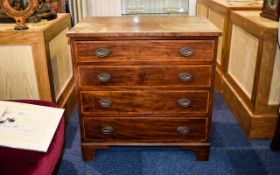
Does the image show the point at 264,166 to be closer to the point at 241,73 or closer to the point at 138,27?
the point at 241,73

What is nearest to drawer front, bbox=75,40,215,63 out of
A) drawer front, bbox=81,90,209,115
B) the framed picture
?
drawer front, bbox=81,90,209,115

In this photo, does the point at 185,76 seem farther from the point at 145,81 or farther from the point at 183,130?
the point at 183,130

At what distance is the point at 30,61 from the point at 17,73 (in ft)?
0.41

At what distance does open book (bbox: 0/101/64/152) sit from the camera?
1.10 m

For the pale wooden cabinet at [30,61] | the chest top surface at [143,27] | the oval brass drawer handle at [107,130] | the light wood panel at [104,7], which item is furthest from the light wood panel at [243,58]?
the light wood panel at [104,7]

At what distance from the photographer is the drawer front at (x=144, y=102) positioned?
1.79 metres

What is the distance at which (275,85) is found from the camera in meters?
2.11

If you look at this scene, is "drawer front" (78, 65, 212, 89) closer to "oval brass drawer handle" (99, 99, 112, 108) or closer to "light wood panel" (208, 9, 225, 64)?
"oval brass drawer handle" (99, 99, 112, 108)

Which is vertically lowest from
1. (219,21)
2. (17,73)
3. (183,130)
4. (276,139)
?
(276,139)

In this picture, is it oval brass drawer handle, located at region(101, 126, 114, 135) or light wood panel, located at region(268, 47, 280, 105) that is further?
light wood panel, located at region(268, 47, 280, 105)

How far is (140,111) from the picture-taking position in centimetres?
184

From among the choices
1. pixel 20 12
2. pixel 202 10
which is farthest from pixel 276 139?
pixel 202 10

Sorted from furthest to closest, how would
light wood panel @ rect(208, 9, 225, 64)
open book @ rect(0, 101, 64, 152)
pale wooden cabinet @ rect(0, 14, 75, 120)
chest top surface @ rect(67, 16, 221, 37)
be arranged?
light wood panel @ rect(208, 9, 225, 64), pale wooden cabinet @ rect(0, 14, 75, 120), chest top surface @ rect(67, 16, 221, 37), open book @ rect(0, 101, 64, 152)

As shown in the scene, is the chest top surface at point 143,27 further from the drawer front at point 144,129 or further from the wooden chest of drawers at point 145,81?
the drawer front at point 144,129
